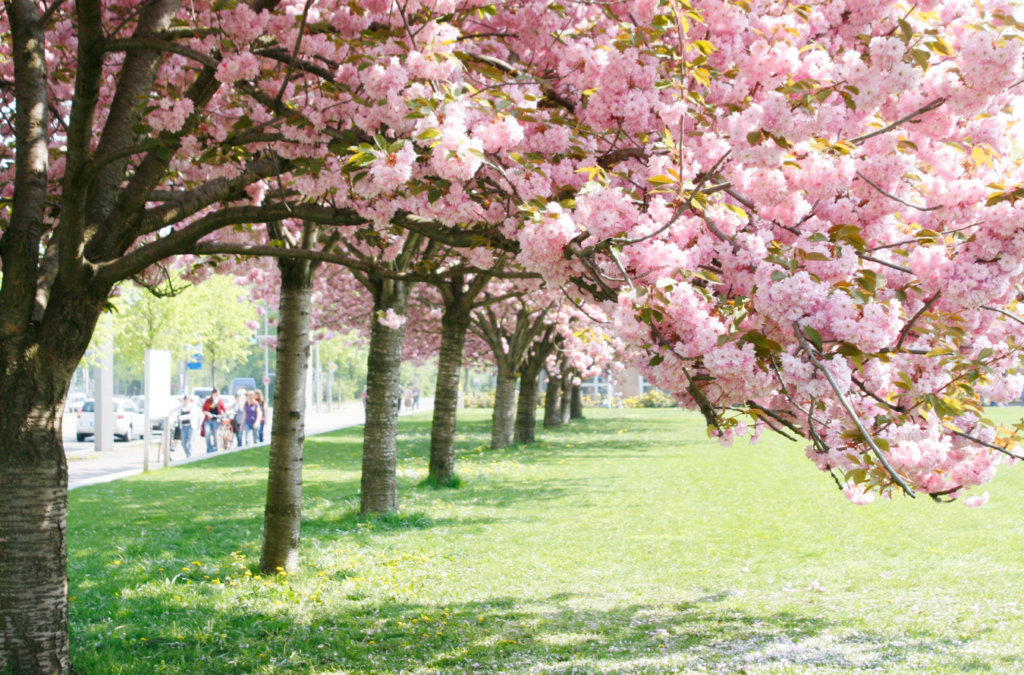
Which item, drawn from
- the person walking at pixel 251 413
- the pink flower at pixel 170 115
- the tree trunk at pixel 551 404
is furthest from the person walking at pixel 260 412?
the pink flower at pixel 170 115

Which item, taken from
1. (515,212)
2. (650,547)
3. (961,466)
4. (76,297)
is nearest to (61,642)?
(76,297)

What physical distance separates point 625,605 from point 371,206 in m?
4.55

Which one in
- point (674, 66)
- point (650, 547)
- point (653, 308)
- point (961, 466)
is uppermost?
point (674, 66)

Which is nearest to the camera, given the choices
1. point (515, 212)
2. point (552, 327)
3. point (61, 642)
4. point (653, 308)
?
point (653, 308)

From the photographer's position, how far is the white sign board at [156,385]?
613 inches

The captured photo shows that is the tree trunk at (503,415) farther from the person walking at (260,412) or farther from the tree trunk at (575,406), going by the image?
the tree trunk at (575,406)

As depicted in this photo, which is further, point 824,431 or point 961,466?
point 961,466

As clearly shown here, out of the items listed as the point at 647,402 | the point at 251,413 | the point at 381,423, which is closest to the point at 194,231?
the point at 381,423

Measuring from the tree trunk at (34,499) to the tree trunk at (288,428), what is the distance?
8.16 ft

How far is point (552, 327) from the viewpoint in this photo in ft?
79.4

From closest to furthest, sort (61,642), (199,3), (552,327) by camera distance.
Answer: (61,642) → (199,3) → (552,327)

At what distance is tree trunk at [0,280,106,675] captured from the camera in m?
4.43

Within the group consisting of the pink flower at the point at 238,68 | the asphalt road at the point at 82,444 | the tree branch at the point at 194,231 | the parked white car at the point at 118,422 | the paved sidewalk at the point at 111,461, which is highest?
the pink flower at the point at 238,68

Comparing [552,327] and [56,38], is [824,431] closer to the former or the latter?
[56,38]
